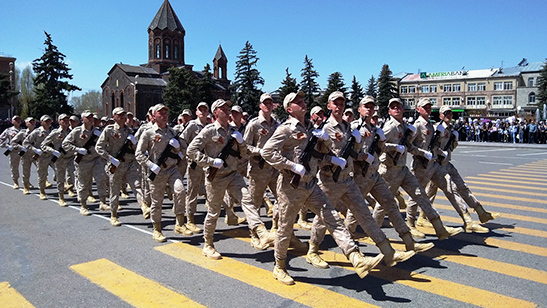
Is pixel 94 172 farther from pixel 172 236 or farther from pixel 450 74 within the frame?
pixel 450 74

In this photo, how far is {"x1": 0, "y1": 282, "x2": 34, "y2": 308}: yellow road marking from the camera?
457cm

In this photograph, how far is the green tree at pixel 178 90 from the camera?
66.8 meters

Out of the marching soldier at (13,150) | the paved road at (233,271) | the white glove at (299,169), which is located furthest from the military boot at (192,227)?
the marching soldier at (13,150)

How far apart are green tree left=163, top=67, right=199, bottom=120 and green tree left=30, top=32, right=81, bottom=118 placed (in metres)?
13.9

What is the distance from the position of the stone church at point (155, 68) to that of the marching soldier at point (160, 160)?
Result: 2849 inches

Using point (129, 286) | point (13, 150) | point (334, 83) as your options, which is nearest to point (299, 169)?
point (129, 286)

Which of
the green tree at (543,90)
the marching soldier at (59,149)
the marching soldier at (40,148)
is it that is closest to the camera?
the marching soldier at (59,149)

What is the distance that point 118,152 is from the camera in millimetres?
8797

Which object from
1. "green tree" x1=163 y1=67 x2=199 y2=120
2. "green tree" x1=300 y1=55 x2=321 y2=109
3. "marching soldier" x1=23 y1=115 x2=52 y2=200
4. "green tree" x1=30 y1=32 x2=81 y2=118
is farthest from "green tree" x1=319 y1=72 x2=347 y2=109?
"marching soldier" x1=23 y1=115 x2=52 y2=200

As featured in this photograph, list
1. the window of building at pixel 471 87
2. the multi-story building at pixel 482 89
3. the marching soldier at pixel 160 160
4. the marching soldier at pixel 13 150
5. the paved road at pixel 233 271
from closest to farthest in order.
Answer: the paved road at pixel 233 271
the marching soldier at pixel 160 160
the marching soldier at pixel 13 150
the multi-story building at pixel 482 89
the window of building at pixel 471 87

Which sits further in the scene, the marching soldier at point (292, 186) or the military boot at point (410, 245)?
the military boot at point (410, 245)

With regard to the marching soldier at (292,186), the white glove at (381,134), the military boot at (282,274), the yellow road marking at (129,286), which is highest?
the white glove at (381,134)

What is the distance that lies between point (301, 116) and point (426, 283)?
8.42 feet

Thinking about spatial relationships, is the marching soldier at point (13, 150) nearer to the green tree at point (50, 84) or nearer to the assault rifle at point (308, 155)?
the assault rifle at point (308, 155)
